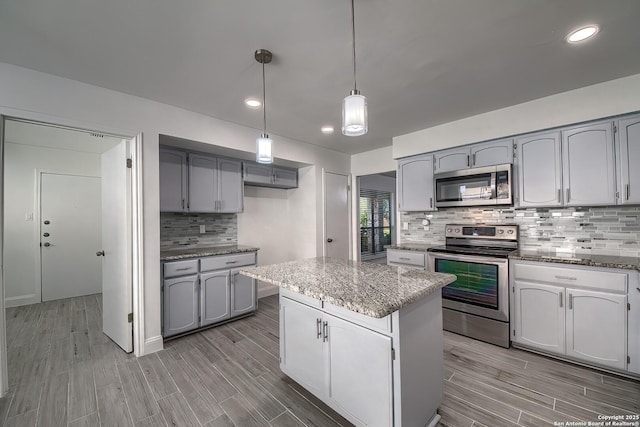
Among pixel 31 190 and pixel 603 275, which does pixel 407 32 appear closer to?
pixel 603 275

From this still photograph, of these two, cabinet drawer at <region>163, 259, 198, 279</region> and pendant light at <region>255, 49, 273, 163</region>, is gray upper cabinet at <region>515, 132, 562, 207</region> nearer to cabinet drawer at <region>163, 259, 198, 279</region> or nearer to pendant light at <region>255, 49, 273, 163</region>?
pendant light at <region>255, 49, 273, 163</region>

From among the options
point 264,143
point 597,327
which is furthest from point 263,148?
point 597,327

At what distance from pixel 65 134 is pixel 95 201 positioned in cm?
146

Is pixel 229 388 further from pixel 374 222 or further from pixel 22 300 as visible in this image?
pixel 374 222

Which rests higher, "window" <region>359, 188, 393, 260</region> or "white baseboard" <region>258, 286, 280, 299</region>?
"window" <region>359, 188, 393, 260</region>

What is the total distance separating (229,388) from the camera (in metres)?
2.04

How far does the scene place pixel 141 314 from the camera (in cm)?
254

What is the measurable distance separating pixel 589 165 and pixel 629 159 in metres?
0.24

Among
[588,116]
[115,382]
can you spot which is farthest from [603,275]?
[115,382]

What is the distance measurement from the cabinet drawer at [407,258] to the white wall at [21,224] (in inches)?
213

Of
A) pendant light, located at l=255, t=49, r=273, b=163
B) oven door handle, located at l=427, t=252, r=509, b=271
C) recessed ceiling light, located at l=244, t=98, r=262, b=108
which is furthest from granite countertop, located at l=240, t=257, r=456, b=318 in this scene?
recessed ceiling light, located at l=244, t=98, r=262, b=108

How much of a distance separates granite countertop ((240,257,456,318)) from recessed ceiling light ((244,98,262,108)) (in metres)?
1.69

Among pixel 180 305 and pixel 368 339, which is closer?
pixel 368 339

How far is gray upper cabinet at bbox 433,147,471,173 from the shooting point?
3.19m
